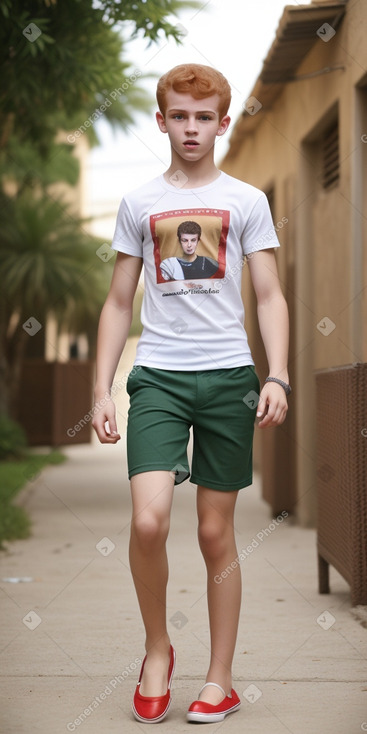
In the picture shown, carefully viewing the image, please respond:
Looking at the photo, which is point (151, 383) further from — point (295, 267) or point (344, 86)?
point (295, 267)

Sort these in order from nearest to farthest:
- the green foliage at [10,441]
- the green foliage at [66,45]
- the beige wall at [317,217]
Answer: the beige wall at [317,217] → the green foliage at [66,45] → the green foliage at [10,441]

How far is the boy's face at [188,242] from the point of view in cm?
335

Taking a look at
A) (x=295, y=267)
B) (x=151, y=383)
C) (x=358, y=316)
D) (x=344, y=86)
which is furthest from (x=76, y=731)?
(x=295, y=267)

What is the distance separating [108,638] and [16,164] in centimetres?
1331

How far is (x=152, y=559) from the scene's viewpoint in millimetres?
3316

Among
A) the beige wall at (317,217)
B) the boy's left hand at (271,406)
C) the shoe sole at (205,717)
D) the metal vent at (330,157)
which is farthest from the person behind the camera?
the metal vent at (330,157)

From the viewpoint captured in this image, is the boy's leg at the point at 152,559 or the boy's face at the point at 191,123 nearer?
the boy's leg at the point at 152,559

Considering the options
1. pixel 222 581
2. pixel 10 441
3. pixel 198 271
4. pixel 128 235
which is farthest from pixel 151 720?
pixel 10 441

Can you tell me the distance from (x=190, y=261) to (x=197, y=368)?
1.03 ft

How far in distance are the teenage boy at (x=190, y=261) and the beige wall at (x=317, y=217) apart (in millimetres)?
3104

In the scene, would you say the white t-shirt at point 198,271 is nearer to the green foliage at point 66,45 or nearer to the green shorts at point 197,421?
the green shorts at point 197,421

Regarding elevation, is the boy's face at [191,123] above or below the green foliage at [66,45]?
below

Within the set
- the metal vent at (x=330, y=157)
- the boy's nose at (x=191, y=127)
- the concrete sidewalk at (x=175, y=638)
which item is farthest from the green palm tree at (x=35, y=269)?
the boy's nose at (x=191, y=127)

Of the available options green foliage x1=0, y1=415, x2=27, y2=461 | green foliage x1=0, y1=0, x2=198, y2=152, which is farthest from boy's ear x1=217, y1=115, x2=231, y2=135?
green foliage x1=0, y1=415, x2=27, y2=461
